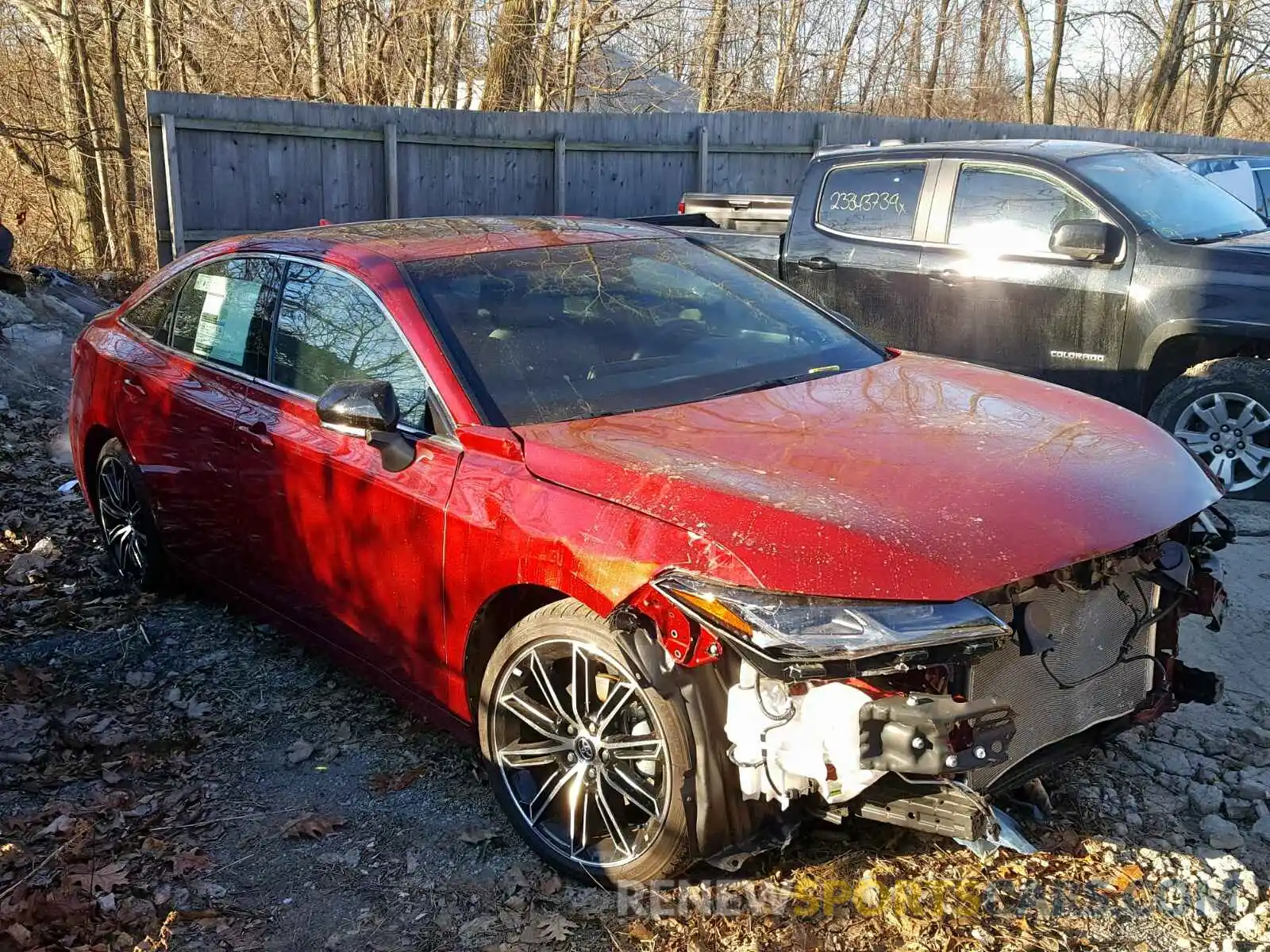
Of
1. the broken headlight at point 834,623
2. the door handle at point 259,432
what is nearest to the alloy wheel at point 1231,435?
the broken headlight at point 834,623

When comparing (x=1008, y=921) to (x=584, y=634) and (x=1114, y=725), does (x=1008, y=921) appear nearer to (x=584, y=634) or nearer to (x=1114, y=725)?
(x=1114, y=725)

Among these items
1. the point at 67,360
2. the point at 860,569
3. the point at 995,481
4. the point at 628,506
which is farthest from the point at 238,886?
the point at 67,360

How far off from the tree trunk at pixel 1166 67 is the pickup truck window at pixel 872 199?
75.4 ft

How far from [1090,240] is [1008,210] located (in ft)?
2.16

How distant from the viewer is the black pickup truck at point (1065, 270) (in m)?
6.23

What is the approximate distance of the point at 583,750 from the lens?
327 centimetres

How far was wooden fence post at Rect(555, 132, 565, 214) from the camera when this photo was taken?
14.6 m

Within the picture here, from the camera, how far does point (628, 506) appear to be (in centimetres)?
302

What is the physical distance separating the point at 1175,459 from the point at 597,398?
1741 mm

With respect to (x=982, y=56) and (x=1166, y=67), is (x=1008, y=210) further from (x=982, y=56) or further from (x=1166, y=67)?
(x=982, y=56)

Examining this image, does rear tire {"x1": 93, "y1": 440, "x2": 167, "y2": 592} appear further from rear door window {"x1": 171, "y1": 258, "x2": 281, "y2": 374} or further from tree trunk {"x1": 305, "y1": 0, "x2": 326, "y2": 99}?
tree trunk {"x1": 305, "y1": 0, "x2": 326, "y2": 99}

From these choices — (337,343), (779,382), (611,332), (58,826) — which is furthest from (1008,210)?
(58,826)

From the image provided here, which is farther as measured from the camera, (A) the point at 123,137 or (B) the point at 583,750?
(A) the point at 123,137

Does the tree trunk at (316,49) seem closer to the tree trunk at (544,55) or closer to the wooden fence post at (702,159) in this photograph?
the tree trunk at (544,55)
